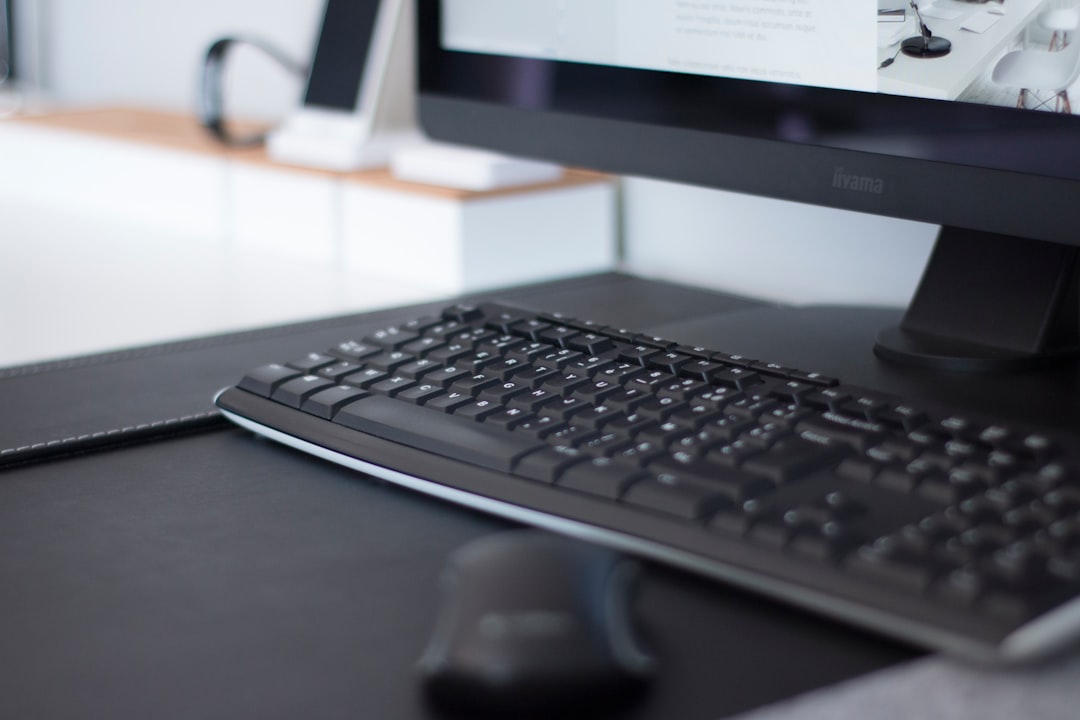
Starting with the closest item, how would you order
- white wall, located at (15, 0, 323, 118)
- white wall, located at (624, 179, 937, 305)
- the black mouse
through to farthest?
the black mouse → white wall, located at (624, 179, 937, 305) → white wall, located at (15, 0, 323, 118)

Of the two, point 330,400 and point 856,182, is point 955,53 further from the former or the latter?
point 330,400

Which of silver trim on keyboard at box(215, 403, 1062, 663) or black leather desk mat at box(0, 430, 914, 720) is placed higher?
silver trim on keyboard at box(215, 403, 1062, 663)

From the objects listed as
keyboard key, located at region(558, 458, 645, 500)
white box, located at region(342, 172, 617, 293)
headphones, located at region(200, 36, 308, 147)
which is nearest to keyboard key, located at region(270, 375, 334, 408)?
keyboard key, located at region(558, 458, 645, 500)

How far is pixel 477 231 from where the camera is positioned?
38.1 inches

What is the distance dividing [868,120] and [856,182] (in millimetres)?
31

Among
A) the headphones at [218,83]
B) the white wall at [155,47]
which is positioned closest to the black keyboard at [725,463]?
the headphones at [218,83]

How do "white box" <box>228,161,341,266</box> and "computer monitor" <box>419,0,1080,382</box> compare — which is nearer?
"computer monitor" <box>419,0,1080,382</box>

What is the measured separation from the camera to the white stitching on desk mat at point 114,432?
0.57 meters

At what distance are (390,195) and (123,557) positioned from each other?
0.59 meters

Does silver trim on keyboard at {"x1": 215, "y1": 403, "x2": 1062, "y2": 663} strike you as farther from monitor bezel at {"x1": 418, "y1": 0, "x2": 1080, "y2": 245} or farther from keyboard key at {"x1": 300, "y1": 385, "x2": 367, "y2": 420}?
monitor bezel at {"x1": 418, "y1": 0, "x2": 1080, "y2": 245}

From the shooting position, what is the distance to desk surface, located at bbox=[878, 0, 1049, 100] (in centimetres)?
55

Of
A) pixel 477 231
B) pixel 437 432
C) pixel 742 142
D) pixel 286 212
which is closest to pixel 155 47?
pixel 286 212

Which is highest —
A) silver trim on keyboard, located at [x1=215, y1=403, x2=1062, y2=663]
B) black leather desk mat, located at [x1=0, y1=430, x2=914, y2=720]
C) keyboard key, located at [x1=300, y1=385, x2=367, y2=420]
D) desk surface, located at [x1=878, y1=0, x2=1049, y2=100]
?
desk surface, located at [x1=878, y1=0, x2=1049, y2=100]

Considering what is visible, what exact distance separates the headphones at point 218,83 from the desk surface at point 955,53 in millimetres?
751
